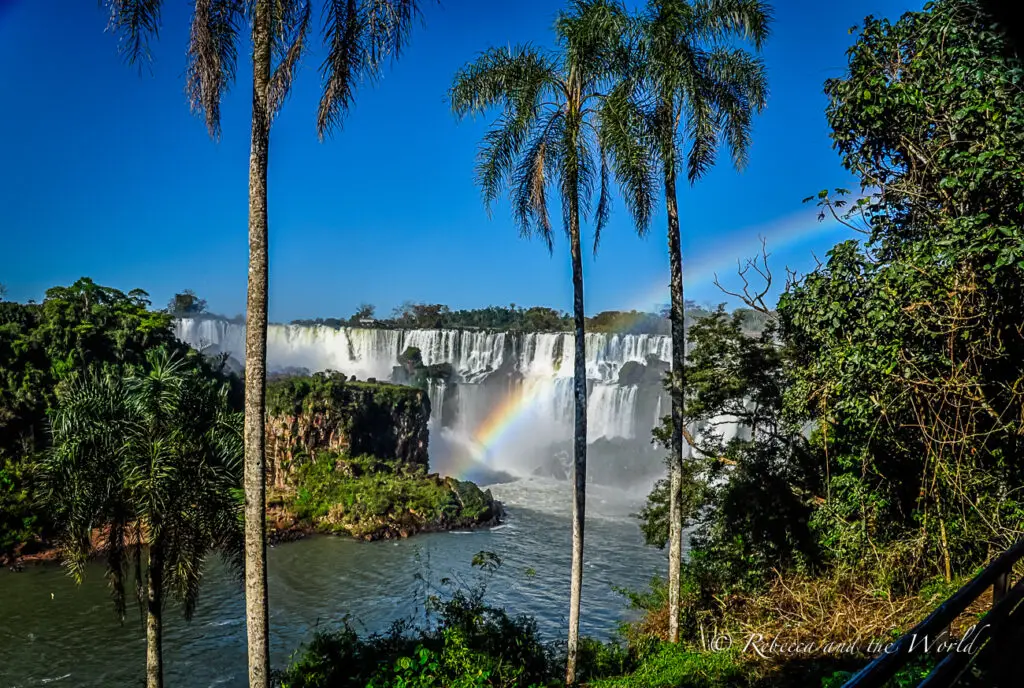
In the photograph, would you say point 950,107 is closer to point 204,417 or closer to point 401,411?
point 204,417

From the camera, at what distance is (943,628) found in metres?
2.11

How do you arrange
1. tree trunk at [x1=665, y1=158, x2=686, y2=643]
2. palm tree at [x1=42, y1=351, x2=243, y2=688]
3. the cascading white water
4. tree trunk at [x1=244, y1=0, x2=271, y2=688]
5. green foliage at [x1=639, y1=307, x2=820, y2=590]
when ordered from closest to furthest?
tree trunk at [x1=244, y1=0, x2=271, y2=688]
palm tree at [x1=42, y1=351, x2=243, y2=688]
tree trunk at [x1=665, y1=158, x2=686, y2=643]
green foliage at [x1=639, y1=307, x2=820, y2=590]
the cascading white water

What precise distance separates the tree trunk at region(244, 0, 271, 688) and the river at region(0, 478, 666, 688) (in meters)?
4.99

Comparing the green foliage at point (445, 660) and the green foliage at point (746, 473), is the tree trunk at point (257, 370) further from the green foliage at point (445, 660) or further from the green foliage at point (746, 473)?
the green foliage at point (746, 473)

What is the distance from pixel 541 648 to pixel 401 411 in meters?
23.3

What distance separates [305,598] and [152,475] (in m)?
10.4

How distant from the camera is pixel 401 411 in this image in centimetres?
3231

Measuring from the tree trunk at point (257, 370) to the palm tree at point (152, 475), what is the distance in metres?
3.13

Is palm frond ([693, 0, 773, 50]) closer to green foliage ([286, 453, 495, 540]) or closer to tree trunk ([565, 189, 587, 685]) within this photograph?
tree trunk ([565, 189, 587, 685])

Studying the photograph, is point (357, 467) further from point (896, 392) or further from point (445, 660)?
point (896, 392)

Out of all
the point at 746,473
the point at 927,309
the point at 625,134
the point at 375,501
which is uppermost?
the point at 625,134

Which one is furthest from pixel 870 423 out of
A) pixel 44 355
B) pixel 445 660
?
pixel 44 355

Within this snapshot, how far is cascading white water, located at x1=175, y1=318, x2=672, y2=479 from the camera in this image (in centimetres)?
3462

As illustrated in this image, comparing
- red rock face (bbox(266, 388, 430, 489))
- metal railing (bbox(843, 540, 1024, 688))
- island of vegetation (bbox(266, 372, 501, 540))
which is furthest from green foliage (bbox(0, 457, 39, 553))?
metal railing (bbox(843, 540, 1024, 688))
